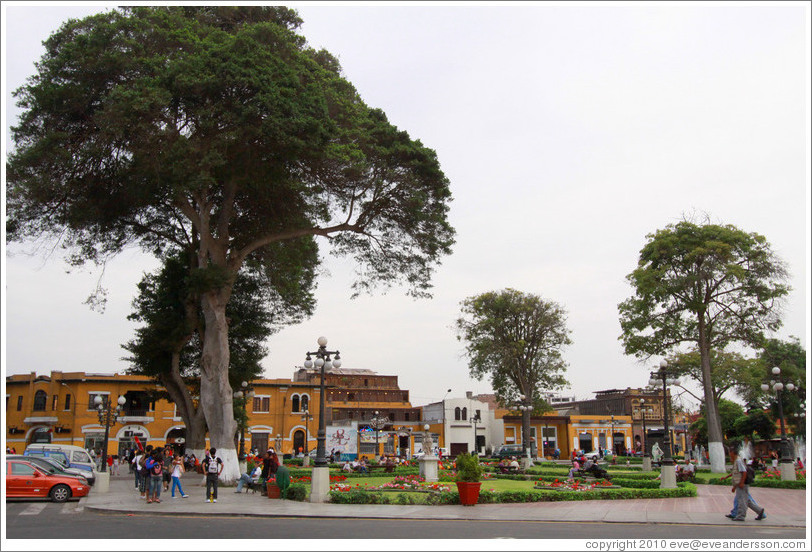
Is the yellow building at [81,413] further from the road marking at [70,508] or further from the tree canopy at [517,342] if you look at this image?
the road marking at [70,508]

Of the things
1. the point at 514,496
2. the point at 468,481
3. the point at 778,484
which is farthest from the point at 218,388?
the point at 778,484

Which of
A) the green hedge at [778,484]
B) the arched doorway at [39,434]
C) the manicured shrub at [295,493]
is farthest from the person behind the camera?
the arched doorway at [39,434]

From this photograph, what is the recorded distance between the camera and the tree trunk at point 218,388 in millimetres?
24281

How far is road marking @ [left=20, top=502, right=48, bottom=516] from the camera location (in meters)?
15.9

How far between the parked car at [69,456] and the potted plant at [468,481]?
1654cm

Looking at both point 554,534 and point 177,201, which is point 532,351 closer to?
point 177,201

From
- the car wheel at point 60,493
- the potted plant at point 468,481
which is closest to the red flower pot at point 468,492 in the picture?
the potted plant at point 468,481

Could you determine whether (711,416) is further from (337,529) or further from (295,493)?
(337,529)

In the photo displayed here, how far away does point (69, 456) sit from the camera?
28.8m

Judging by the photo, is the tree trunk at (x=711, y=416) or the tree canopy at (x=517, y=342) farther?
the tree canopy at (x=517, y=342)

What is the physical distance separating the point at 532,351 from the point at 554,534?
128 ft

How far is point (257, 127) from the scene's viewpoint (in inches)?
835

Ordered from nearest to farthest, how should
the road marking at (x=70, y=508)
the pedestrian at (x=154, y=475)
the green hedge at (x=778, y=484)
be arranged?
1. the road marking at (x=70, y=508)
2. the pedestrian at (x=154, y=475)
3. the green hedge at (x=778, y=484)

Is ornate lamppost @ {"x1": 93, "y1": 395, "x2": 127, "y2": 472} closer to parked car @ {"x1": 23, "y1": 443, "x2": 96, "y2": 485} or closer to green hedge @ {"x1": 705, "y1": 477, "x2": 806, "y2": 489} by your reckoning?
parked car @ {"x1": 23, "y1": 443, "x2": 96, "y2": 485}
